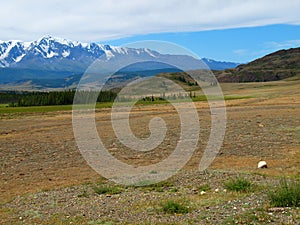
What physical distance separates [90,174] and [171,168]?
4.02 meters

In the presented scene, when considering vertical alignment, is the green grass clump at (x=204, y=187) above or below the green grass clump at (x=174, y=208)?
below

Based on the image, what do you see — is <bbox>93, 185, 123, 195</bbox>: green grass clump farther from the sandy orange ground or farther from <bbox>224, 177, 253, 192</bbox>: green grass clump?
<bbox>224, 177, 253, 192</bbox>: green grass clump

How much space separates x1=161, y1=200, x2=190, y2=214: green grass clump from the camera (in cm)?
1166

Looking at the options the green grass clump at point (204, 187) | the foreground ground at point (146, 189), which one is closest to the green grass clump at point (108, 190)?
the foreground ground at point (146, 189)

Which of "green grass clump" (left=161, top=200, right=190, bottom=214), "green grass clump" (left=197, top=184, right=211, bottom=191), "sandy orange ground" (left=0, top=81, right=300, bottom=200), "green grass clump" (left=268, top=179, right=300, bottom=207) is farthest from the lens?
"sandy orange ground" (left=0, top=81, right=300, bottom=200)

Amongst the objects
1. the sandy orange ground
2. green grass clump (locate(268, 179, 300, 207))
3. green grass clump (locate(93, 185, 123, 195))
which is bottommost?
the sandy orange ground

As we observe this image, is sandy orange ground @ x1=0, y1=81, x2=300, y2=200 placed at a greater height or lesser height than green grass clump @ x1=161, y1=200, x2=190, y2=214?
lesser

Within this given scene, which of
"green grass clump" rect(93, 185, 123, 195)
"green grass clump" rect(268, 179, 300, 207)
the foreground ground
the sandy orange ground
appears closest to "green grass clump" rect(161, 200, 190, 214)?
the foreground ground

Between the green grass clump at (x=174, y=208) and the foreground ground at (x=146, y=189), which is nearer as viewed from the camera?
the foreground ground at (x=146, y=189)

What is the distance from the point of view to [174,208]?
38.6 ft

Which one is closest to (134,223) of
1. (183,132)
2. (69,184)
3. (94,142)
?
(69,184)

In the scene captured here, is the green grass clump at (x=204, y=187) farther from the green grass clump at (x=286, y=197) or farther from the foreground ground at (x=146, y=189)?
the green grass clump at (x=286, y=197)

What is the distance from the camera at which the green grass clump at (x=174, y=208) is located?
1166cm

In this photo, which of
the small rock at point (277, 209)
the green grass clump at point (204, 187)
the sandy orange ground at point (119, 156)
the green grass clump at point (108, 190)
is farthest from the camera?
the sandy orange ground at point (119, 156)
